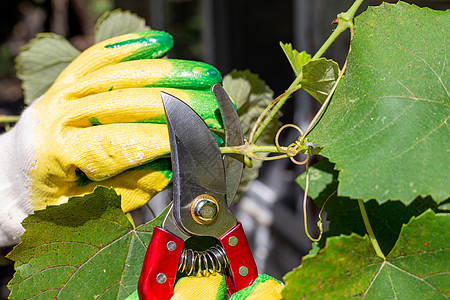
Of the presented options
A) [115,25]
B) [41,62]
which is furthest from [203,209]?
[41,62]

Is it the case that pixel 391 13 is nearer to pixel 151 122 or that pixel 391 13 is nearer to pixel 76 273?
pixel 151 122

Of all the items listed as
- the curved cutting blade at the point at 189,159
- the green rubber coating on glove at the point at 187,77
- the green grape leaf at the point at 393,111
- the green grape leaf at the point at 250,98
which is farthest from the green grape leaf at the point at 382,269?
the green grape leaf at the point at 250,98

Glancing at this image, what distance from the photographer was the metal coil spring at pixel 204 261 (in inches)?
20.2

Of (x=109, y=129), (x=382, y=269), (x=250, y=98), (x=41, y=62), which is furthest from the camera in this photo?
(x=41, y=62)

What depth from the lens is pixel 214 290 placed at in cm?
51

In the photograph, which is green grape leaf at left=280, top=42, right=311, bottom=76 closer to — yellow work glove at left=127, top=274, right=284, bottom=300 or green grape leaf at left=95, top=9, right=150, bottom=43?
yellow work glove at left=127, top=274, right=284, bottom=300

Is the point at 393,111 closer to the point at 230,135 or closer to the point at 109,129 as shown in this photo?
the point at 230,135

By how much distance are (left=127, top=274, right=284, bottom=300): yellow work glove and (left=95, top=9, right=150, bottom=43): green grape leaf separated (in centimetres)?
54

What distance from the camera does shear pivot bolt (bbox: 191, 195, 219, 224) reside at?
1.67 ft

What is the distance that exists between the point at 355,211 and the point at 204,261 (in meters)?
0.22

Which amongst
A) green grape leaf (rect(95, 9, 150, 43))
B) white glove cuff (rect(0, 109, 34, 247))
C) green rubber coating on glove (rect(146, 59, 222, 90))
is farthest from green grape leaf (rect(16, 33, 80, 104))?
green rubber coating on glove (rect(146, 59, 222, 90))

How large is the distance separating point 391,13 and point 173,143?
0.92 ft

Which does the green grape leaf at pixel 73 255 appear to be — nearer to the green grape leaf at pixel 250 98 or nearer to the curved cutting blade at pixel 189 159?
the curved cutting blade at pixel 189 159

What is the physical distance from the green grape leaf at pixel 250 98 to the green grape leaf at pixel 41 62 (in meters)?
0.35
